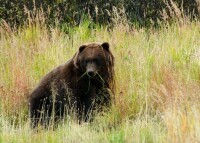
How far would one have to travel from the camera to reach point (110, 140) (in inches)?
267

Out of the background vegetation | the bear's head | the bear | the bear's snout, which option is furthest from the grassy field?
the bear's snout

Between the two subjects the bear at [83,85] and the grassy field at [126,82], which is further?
the bear at [83,85]

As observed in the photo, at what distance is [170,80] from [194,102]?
112 cm

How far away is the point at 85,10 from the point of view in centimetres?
1313

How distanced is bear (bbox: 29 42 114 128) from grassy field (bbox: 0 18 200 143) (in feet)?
0.70

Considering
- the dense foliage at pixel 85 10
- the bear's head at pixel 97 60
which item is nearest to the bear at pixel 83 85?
the bear's head at pixel 97 60

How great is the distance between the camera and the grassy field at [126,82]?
22.6 ft

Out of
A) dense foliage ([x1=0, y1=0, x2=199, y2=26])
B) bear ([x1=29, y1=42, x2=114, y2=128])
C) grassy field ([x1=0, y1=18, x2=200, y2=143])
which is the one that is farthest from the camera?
dense foliage ([x1=0, y1=0, x2=199, y2=26])

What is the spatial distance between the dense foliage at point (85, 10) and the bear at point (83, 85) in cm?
382

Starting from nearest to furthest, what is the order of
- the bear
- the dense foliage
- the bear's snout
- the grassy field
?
the grassy field, the bear's snout, the bear, the dense foliage

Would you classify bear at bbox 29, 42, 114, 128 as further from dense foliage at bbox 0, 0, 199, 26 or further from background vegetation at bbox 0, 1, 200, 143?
dense foliage at bbox 0, 0, 199, 26

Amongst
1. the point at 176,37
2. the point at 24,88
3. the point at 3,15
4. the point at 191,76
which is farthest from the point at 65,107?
the point at 3,15

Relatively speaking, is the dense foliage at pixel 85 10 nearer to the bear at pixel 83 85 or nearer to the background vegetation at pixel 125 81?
the background vegetation at pixel 125 81

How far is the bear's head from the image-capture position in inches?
335
